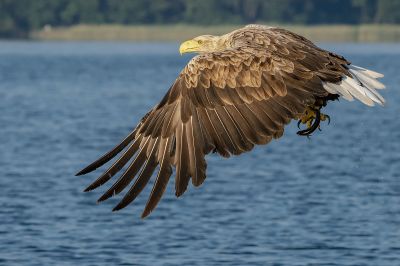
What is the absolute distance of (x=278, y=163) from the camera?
2238 cm

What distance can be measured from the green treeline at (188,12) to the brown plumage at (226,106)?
76463mm

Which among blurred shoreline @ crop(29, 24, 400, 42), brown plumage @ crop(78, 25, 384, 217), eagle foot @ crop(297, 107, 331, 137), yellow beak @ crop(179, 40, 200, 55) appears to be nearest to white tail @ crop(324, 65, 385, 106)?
brown plumage @ crop(78, 25, 384, 217)

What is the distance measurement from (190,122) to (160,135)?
204 mm

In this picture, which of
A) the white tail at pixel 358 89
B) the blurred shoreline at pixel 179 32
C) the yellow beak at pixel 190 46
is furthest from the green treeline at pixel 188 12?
the white tail at pixel 358 89

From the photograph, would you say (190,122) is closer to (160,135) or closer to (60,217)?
(160,135)

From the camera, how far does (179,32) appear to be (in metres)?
88.2

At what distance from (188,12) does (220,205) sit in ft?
242

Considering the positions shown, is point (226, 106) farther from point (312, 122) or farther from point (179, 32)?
point (179, 32)

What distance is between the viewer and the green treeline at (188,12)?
285 feet

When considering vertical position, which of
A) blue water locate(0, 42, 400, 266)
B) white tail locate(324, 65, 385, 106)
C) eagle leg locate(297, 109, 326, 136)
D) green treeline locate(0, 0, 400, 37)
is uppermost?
white tail locate(324, 65, 385, 106)

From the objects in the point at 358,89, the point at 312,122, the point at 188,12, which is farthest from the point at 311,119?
the point at 188,12

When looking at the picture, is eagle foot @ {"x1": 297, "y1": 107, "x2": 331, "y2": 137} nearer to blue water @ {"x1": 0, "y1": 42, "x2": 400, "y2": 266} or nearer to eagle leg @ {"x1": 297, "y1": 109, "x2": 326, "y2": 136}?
eagle leg @ {"x1": 297, "y1": 109, "x2": 326, "y2": 136}

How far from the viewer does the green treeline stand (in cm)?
8694

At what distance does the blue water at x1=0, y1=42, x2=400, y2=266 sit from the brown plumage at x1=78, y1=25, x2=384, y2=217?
524 centimetres
